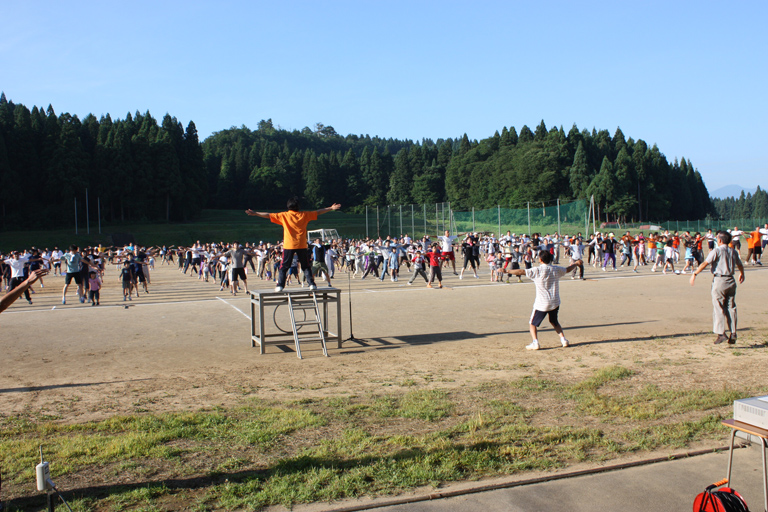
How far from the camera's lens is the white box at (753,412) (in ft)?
10.1

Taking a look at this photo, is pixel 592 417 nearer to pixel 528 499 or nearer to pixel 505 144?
pixel 528 499

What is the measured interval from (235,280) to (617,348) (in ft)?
44.2

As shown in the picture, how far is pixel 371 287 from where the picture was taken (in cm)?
2181

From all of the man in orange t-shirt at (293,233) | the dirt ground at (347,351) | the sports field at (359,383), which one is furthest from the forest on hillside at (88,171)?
the man in orange t-shirt at (293,233)

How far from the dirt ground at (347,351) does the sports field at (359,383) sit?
0.04 metres

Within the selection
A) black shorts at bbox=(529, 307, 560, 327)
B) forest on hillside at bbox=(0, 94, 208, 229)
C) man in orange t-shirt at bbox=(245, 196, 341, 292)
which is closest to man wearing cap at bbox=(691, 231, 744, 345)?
black shorts at bbox=(529, 307, 560, 327)

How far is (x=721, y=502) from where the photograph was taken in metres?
2.99

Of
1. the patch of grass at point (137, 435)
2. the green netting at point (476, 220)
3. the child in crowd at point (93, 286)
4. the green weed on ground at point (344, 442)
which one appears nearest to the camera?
the green weed on ground at point (344, 442)

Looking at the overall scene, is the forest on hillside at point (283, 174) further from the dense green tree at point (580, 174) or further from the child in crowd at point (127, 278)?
the child in crowd at point (127, 278)

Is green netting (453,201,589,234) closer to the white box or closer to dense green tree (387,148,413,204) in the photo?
the white box

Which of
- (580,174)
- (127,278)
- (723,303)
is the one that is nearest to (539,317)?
(723,303)

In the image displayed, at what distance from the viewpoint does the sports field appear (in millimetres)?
4621

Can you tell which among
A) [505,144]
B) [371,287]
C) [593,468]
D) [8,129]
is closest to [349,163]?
[505,144]

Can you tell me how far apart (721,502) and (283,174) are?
122119 millimetres
